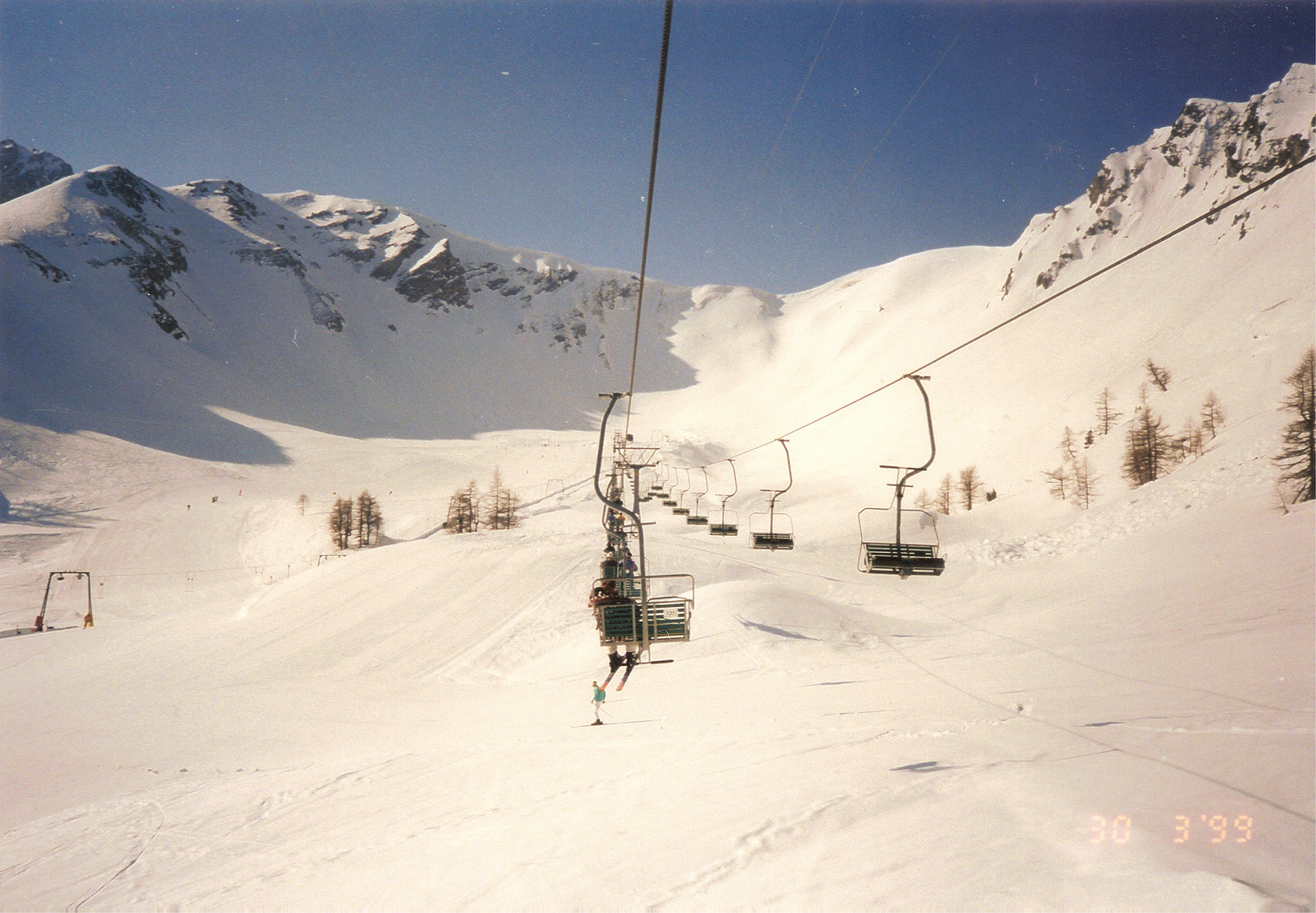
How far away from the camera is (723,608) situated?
24875mm

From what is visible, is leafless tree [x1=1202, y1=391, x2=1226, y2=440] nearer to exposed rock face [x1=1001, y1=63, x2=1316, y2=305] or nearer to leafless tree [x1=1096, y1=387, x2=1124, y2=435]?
leafless tree [x1=1096, y1=387, x2=1124, y2=435]

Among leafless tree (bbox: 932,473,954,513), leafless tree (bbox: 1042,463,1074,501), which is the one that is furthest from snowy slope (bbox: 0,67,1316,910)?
leafless tree (bbox: 932,473,954,513)

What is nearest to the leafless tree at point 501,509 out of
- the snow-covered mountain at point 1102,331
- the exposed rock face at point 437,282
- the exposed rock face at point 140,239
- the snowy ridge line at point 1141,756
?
the snow-covered mountain at point 1102,331

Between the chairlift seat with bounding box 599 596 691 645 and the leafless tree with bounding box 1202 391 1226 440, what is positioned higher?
the leafless tree with bounding box 1202 391 1226 440

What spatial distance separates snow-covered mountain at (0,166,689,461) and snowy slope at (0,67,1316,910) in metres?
36.4

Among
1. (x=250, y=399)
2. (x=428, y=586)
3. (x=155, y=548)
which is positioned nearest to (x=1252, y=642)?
(x=428, y=586)

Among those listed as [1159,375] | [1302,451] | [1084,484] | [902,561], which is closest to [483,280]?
[1159,375]

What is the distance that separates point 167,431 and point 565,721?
8889cm

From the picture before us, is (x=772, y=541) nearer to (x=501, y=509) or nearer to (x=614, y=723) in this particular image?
(x=614, y=723)

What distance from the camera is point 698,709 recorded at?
16.8 m

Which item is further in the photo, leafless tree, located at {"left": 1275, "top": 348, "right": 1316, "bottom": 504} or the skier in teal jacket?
leafless tree, located at {"left": 1275, "top": 348, "right": 1316, "bottom": 504}

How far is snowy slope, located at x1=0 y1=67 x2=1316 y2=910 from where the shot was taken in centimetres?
784

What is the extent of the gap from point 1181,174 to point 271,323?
518ft

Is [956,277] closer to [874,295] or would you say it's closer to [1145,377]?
[874,295]
